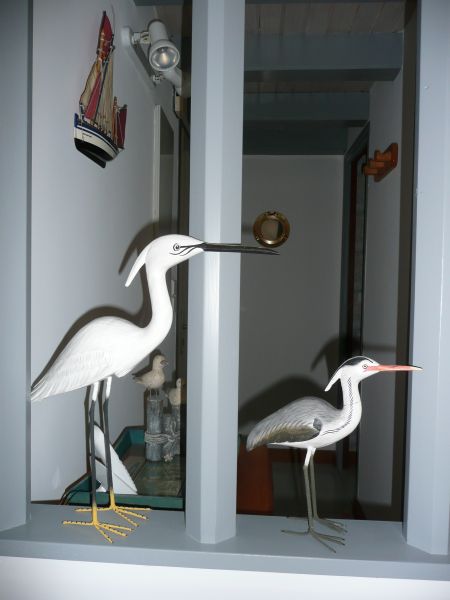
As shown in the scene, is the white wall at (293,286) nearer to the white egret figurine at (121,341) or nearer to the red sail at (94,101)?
the red sail at (94,101)

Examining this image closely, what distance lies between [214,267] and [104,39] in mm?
909

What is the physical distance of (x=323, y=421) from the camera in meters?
0.81

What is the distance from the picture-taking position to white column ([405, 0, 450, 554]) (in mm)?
809

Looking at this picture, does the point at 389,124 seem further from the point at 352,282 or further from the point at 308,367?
the point at 308,367

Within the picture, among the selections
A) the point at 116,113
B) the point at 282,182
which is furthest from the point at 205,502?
the point at 282,182

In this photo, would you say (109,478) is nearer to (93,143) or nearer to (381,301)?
(93,143)

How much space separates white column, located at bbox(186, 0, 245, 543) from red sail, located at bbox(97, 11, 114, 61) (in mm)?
602

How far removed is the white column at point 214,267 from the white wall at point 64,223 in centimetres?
40

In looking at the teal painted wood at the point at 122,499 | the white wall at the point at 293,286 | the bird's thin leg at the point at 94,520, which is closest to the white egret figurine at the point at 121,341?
the bird's thin leg at the point at 94,520

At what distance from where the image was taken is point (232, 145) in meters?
0.83

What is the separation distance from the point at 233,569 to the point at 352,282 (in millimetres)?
3156

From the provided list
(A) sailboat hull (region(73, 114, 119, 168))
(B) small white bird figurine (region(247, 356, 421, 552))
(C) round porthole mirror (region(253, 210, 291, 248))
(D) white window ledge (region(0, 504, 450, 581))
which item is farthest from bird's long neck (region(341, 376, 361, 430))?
(C) round porthole mirror (region(253, 210, 291, 248))

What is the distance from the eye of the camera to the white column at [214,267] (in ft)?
2.67

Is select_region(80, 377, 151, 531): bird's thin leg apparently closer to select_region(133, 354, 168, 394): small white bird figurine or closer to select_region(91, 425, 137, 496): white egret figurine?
select_region(91, 425, 137, 496): white egret figurine
